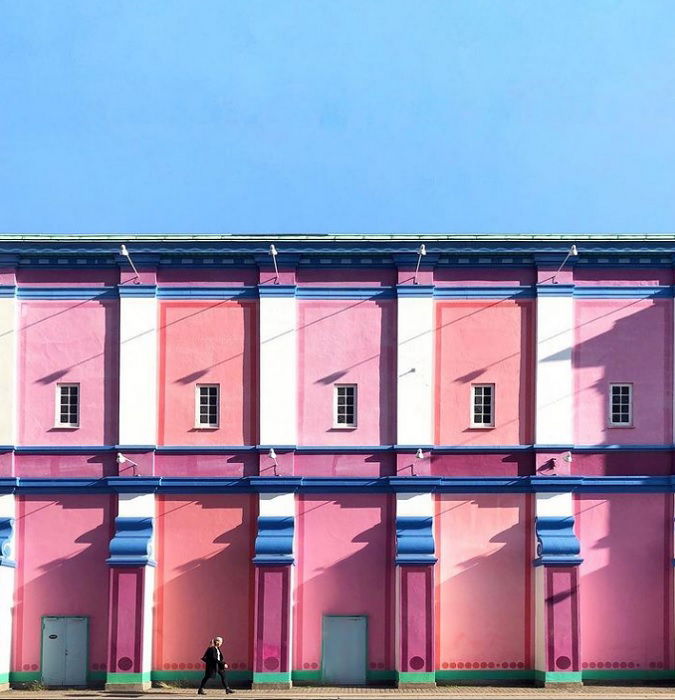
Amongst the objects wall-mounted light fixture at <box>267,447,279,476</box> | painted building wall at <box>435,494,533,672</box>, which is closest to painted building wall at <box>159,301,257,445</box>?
wall-mounted light fixture at <box>267,447,279,476</box>

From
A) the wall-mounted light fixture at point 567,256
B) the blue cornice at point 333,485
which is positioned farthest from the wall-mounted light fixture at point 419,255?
the blue cornice at point 333,485

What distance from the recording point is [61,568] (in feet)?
84.0

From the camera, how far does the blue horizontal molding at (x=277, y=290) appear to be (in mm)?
26406

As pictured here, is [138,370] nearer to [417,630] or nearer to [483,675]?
[417,630]

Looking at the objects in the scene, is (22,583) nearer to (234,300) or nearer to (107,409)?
(107,409)

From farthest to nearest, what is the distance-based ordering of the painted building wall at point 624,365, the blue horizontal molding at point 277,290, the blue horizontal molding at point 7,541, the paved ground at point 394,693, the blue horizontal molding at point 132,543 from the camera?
the blue horizontal molding at point 277,290, the painted building wall at point 624,365, the blue horizontal molding at point 7,541, the blue horizontal molding at point 132,543, the paved ground at point 394,693

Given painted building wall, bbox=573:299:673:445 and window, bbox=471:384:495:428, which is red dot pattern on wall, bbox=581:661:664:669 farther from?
window, bbox=471:384:495:428

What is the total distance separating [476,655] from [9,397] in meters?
14.3

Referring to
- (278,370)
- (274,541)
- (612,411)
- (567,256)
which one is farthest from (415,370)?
(274,541)

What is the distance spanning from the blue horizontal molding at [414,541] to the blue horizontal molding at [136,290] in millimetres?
9126

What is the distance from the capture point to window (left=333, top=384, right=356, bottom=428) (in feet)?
86.1

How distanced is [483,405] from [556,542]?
4114 millimetres

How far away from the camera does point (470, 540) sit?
2567 cm

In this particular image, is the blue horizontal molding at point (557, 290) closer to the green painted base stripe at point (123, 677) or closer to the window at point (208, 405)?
the window at point (208, 405)
